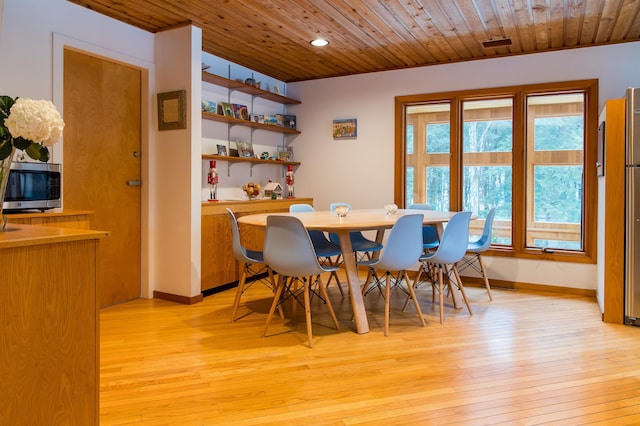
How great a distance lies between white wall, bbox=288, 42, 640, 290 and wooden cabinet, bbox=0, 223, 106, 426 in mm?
4103

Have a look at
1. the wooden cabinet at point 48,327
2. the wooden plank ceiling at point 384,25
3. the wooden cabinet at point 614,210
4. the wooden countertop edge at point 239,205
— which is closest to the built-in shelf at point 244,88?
the wooden plank ceiling at point 384,25

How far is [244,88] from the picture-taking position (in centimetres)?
494

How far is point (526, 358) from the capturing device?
271 cm

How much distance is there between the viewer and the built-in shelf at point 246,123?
451 centimetres

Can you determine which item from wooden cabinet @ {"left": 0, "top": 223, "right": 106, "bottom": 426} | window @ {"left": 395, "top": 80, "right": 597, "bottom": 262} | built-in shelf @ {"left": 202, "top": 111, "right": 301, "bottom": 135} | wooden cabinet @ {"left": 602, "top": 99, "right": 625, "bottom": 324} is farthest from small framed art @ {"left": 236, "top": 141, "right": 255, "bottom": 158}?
wooden cabinet @ {"left": 0, "top": 223, "right": 106, "bottom": 426}

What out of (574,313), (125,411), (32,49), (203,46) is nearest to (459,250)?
(574,313)

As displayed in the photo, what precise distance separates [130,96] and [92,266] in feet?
9.31

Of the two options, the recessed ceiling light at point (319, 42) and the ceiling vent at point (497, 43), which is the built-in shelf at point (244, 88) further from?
the ceiling vent at point (497, 43)

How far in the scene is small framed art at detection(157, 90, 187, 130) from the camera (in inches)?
154

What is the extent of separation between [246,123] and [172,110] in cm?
109

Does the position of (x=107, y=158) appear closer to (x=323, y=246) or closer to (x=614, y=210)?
(x=323, y=246)

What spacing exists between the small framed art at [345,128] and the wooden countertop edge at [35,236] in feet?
13.8

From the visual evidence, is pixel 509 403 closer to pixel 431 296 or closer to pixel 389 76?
pixel 431 296

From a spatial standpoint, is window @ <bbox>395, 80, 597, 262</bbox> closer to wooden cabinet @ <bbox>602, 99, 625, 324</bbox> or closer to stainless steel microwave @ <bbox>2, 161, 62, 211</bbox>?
wooden cabinet @ <bbox>602, 99, 625, 324</bbox>
